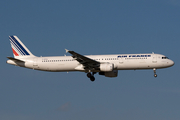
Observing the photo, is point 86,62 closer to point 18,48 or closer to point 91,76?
point 91,76

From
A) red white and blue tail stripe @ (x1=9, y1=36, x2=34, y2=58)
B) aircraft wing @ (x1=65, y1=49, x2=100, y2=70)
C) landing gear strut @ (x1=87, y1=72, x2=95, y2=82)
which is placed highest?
red white and blue tail stripe @ (x1=9, y1=36, x2=34, y2=58)

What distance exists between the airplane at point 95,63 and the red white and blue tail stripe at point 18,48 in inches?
55.7

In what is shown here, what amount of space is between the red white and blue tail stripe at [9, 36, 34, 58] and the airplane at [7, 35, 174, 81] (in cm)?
142

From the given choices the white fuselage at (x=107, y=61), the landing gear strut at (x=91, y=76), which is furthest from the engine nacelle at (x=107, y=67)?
the landing gear strut at (x=91, y=76)

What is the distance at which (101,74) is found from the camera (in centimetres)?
7094

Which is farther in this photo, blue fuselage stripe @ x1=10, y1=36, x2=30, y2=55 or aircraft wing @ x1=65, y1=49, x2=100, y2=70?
blue fuselage stripe @ x1=10, y1=36, x2=30, y2=55

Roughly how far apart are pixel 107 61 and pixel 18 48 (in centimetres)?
1946

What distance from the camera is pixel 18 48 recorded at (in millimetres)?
72188

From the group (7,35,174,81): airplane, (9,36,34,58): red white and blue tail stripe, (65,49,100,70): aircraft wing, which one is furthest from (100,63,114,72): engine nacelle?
(9,36,34,58): red white and blue tail stripe

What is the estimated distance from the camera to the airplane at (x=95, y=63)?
64.2 meters

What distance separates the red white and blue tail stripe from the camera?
71375 mm

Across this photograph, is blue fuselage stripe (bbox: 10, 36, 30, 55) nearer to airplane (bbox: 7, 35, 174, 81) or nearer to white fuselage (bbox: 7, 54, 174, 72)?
airplane (bbox: 7, 35, 174, 81)

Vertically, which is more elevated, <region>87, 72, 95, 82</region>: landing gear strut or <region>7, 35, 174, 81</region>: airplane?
<region>7, 35, 174, 81</region>: airplane

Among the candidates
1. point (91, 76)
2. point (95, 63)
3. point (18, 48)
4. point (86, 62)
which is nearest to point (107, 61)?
point (95, 63)
